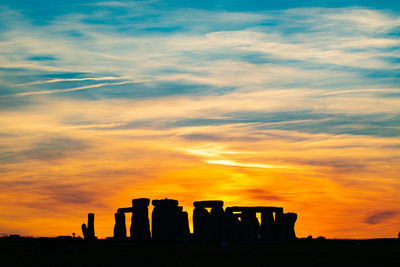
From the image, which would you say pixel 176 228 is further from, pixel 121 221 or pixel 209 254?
pixel 209 254

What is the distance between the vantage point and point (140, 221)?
64125mm

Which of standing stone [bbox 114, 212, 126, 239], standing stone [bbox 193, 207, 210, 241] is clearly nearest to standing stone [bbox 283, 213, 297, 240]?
standing stone [bbox 193, 207, 210, 241]

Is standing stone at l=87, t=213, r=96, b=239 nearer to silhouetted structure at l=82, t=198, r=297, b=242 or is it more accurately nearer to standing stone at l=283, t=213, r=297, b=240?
silhouetted structure at l=82, t=198, r=297, b=242

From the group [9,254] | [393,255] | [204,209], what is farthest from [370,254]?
[204,209]

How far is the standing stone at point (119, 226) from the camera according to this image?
65438 millimetres

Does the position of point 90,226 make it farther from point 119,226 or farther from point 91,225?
point 119,226

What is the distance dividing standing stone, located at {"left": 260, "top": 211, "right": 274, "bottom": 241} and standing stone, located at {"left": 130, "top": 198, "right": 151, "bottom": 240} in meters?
11.1

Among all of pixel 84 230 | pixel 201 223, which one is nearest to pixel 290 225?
pixel 201 223

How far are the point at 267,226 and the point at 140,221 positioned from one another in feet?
40.5

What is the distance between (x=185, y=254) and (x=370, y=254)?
36.8 ft

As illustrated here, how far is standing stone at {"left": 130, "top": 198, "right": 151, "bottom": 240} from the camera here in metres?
64.0

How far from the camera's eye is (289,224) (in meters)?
65.1

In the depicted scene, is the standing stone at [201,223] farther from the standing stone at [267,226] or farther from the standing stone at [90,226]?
the standing stone at [90,226]

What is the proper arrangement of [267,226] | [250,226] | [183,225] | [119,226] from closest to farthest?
1. [250,226]
2. [183,225]
3. [267,226]
4. [119,226]
